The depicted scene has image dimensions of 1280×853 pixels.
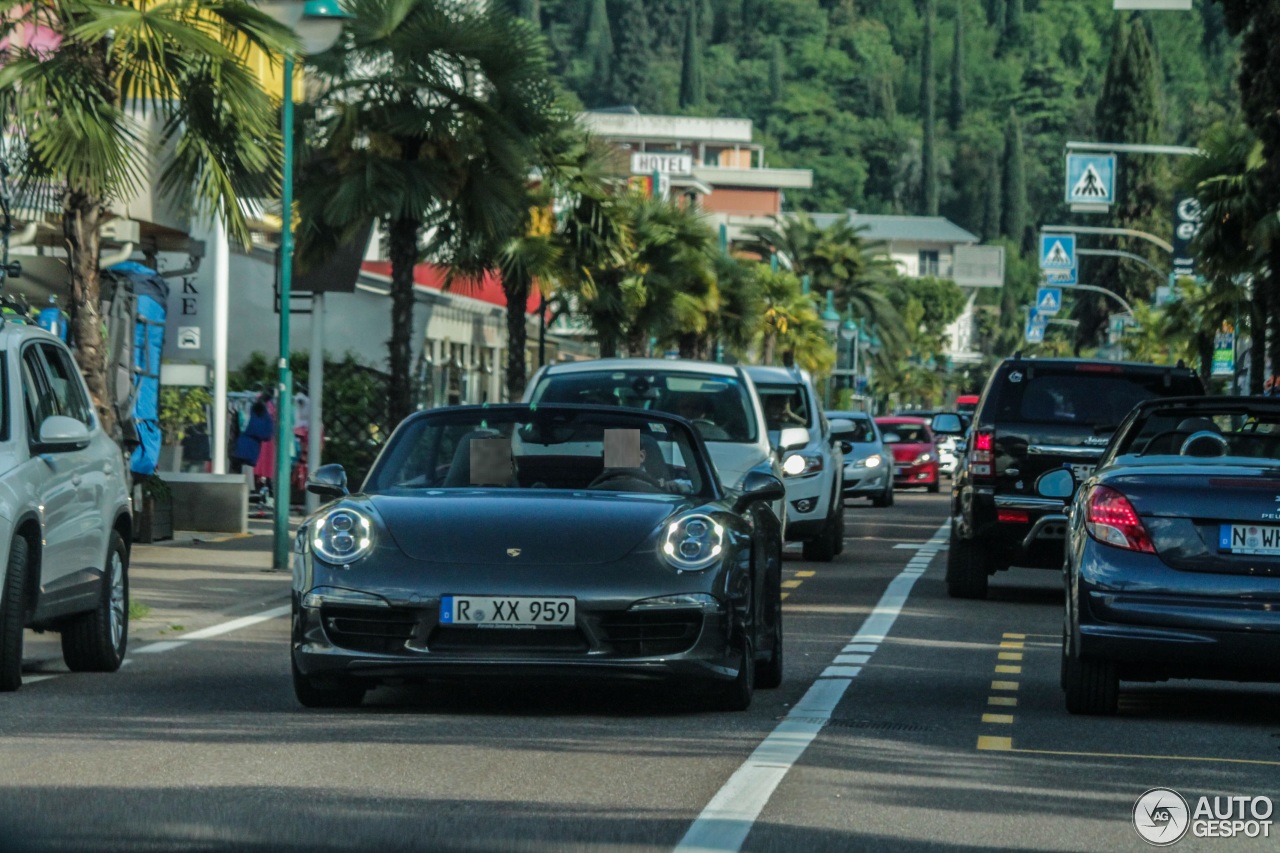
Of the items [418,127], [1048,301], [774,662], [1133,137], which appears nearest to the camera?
[774,662]

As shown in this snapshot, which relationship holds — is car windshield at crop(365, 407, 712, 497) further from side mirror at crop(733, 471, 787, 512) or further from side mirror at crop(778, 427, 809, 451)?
side mirror at crop(778, 427, 809, 451)

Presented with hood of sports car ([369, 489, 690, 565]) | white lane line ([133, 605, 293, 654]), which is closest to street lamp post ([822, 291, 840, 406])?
white lane line ([133, 605, 293, 654])

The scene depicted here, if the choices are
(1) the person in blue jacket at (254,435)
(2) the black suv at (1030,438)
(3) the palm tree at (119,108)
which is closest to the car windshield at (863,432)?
(1) the person in blue jacket at (254,435)

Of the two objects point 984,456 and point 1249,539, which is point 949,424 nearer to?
point 984,456

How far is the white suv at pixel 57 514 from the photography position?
10.7m

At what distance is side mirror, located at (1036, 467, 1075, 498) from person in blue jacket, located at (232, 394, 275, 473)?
69.4 ft

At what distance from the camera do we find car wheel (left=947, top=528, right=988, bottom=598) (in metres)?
18.2

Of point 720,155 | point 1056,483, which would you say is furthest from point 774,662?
point 720,155

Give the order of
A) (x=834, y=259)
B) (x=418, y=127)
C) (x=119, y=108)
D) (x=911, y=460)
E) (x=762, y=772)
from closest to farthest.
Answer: (x=762, y=772)
(x=119, y=108)
(x=418, y=127)
(x=911, y=460)
(x=834, y=259)

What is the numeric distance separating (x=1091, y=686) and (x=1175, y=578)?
0.66 metres

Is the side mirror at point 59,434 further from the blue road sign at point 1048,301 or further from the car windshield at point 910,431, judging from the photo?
the blue road sign at point 1048,301

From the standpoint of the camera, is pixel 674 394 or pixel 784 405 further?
pixel 784 405

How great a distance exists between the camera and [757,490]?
10719 mm

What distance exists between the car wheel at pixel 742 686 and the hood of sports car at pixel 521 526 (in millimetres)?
668
